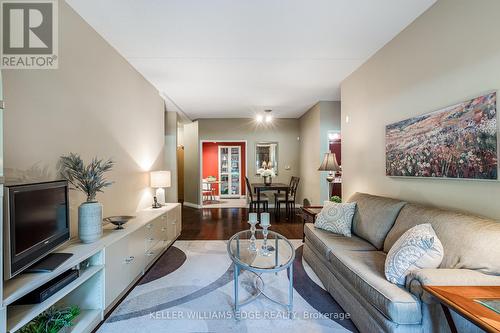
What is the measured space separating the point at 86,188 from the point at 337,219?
264cm

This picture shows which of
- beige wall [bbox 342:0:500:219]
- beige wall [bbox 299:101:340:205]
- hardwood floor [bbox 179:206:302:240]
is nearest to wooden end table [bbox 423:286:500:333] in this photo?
beige wall [bbox 342:0:500:219]

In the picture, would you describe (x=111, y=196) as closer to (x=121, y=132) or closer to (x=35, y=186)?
(x=121, y=132)

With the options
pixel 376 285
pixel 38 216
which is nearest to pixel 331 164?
pixel 376 285

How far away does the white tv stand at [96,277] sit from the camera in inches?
48.5

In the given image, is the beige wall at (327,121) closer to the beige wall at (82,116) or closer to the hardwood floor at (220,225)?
the hardwood floor at (220,225)

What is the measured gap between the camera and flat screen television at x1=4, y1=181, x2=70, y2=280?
1.23 meters

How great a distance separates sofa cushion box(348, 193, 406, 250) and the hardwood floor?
5.27 feet

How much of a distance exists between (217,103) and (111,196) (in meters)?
3.32

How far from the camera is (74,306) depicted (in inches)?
70.6

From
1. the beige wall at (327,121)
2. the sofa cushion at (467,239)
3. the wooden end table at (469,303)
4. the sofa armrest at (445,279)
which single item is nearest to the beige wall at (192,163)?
the beige wall at (327,121)

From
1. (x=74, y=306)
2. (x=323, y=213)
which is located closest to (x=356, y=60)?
(x=323, y=213)

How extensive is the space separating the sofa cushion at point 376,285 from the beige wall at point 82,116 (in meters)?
2.49

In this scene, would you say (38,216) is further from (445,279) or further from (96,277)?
(445,279)

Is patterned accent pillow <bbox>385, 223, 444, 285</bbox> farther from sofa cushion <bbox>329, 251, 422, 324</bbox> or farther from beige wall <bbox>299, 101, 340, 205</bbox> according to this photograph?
beige wall <bbox>299, 101, 340, 205</bbox>
